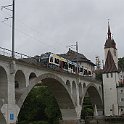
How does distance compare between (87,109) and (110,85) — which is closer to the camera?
(110,85)

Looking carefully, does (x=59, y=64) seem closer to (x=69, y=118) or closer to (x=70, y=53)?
(x=69, y=118)

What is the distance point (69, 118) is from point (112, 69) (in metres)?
22.3

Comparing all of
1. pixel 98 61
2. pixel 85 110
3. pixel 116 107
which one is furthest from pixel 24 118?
pixel 98 61

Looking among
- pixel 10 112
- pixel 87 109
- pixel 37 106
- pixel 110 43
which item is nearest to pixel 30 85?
pixel 10 112

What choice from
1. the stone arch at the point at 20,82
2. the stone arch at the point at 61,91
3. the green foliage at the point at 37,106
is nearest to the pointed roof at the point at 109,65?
the green foliage at the point at 37,106

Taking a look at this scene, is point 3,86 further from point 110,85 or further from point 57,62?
point 110,85

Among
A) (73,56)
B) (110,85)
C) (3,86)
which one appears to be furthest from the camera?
(73,56)

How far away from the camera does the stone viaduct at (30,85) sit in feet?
112

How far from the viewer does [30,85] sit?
39.6 metres

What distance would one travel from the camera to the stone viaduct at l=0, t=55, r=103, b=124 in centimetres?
3403

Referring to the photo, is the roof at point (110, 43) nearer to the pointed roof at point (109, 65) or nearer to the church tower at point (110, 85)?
the church tower at point (110, 85)

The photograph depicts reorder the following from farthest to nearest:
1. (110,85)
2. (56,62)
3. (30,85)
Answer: (110,85), (56,62), (30,85)

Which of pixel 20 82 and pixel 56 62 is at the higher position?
pixel 56 62

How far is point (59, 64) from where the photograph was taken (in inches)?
2116
